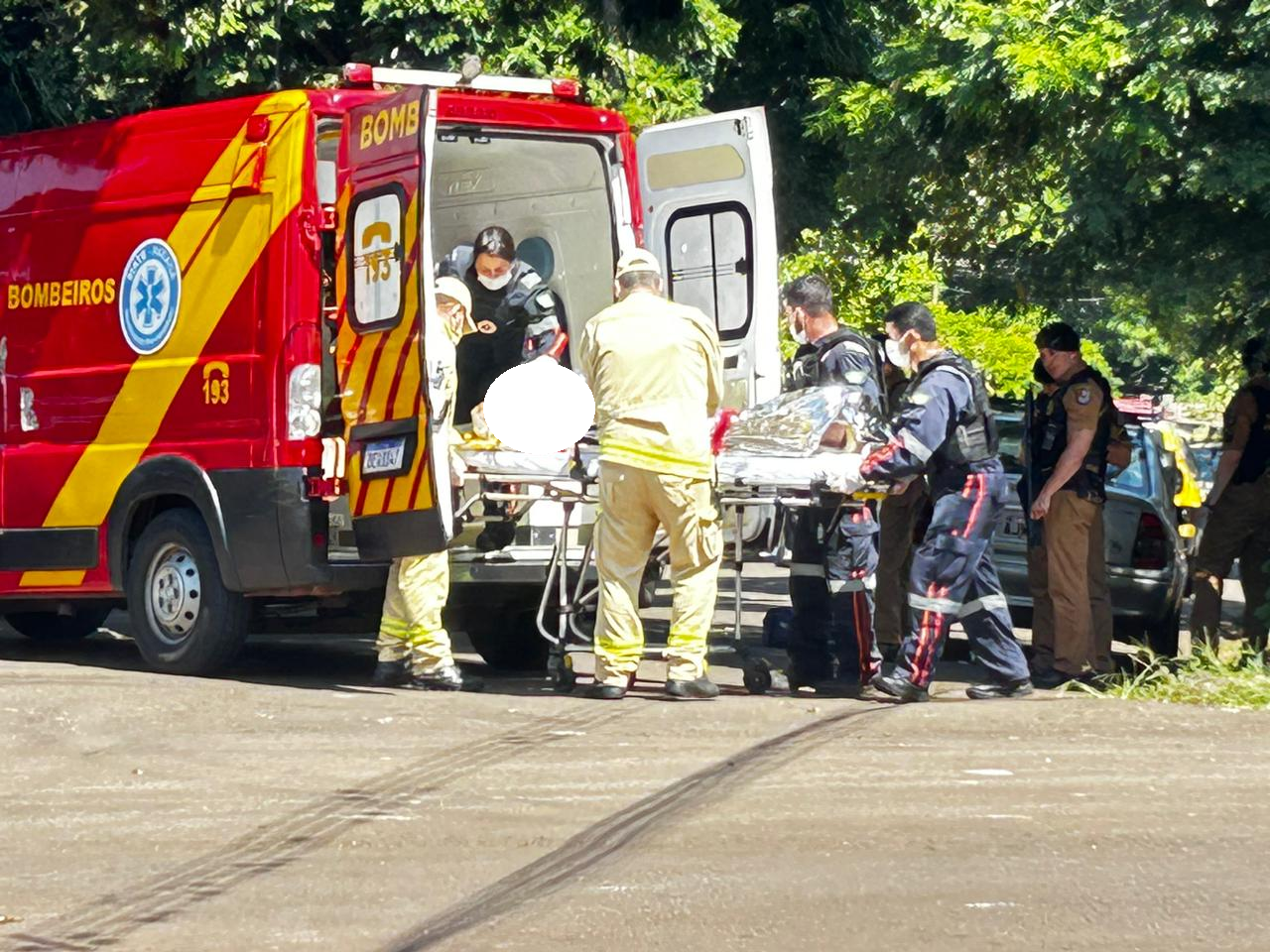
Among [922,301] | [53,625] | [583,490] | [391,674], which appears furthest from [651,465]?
[922,301]

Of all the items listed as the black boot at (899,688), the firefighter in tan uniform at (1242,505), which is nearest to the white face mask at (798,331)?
the black boot at (899,688)

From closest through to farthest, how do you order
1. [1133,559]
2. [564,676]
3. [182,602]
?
1. [564,676]
2. [182,602]
3. [1133,559]

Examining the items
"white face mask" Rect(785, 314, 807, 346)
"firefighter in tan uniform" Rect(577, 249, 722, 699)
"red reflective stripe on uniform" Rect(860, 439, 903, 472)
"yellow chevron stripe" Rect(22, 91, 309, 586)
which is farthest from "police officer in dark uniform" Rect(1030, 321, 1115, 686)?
"yellow chevron stripe" Rect(22, 91, 309, 586)

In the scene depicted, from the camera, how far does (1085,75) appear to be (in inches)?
451

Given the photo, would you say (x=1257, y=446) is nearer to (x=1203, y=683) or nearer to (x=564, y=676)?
(x=1203, y=683)

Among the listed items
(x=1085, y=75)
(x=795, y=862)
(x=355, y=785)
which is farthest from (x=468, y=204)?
(x=795, y=862)

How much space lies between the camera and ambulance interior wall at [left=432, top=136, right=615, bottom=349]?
1052 cm

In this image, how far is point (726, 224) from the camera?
10.5 m

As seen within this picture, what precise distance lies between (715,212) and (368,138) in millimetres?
1875

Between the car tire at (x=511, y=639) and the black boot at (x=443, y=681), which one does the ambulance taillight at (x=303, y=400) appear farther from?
the car tire at (x=511, y=639)

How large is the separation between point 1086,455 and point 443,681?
3.10m

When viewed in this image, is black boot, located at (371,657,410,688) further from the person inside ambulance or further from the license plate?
the license plate

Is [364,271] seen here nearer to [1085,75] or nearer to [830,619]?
[830,619]

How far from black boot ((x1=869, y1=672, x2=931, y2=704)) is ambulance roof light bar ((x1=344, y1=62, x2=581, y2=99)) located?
117 inches
